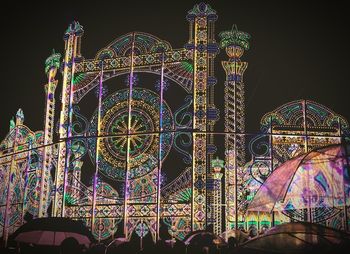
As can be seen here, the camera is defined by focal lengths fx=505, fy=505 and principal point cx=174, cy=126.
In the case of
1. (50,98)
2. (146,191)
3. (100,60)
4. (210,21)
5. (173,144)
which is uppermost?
(210,21)

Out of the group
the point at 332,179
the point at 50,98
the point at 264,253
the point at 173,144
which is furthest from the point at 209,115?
the point at 264,253

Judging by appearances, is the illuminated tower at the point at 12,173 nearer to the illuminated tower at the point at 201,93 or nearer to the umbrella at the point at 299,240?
the illuminated tower at the point at 201,93

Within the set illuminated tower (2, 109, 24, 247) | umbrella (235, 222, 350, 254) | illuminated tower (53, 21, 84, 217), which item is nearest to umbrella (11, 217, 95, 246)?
umbrella (235, 222, 350, 254)

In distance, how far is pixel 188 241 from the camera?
28.7ft

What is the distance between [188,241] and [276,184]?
2.50 meters

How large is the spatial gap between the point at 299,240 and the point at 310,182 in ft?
7.40

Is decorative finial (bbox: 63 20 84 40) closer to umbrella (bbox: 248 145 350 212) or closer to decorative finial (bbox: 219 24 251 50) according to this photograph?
decorative finial (bbox: 219 24 251 50)

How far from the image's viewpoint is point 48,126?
1438 cm

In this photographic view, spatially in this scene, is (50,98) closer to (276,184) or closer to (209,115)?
(209,115)

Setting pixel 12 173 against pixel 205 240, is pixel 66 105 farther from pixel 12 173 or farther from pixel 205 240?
pixel 205 240

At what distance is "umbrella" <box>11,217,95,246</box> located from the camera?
24.0 feet

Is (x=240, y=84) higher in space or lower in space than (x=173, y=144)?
higher

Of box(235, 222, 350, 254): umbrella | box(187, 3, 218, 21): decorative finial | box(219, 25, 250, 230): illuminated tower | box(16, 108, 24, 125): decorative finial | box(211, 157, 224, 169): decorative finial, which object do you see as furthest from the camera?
box(16, 108, 24, 125): decorative finial

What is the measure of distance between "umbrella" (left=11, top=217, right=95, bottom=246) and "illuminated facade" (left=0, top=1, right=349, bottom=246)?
380 centimetres
